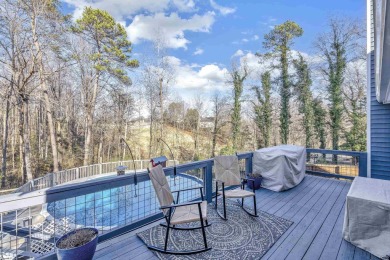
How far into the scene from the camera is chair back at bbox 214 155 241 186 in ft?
11.4

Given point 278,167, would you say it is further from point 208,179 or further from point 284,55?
point 284,55

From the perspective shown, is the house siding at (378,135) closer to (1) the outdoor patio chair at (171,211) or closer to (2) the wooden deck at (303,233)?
(2) the wooden deck at (303,233)

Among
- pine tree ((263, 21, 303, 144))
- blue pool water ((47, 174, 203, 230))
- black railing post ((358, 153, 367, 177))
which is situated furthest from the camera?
pine tree ((263, 21, 303, 144))

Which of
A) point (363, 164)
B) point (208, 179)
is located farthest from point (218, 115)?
point (208, 179)

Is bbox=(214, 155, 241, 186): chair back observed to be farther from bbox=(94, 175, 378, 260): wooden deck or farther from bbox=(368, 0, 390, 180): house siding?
bbox=(368, 0, 390, 180): house siding

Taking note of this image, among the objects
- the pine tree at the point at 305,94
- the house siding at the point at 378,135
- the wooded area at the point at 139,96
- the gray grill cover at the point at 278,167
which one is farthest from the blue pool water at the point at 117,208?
the pine tree at the point at 305,94

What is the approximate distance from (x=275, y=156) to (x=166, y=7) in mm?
10675

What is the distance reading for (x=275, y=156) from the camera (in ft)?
14.2

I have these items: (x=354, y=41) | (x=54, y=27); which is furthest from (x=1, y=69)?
(x=354, y=41)

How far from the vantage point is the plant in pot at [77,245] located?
1.67 m

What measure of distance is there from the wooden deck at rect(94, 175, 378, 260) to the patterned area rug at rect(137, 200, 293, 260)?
0.11 meters

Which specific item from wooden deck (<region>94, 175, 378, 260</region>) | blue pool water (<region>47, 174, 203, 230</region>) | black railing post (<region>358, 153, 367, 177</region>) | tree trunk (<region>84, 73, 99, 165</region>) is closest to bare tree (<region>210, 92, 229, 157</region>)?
tree trunk (<region>84, 73, 99, 165</region>)

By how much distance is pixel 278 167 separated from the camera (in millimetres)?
4293

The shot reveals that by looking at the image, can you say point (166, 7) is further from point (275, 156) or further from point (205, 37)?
point (275, 156)
